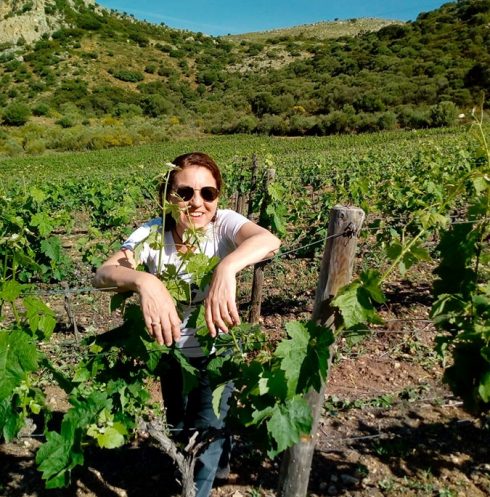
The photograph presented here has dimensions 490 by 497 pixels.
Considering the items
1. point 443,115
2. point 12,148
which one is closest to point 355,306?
point 443,115

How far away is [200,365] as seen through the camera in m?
2.29

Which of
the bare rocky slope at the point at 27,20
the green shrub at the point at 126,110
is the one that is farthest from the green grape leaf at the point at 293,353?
the bare rocky slope at the point at 27,20

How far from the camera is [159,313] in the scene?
5.20 ft

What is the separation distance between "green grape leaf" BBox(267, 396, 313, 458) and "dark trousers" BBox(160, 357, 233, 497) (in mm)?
573

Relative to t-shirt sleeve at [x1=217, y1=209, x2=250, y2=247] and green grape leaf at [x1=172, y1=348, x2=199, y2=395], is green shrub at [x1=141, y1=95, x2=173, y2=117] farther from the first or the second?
green grape leaf at [x1=172, y1=348, x2=199, y2=395]

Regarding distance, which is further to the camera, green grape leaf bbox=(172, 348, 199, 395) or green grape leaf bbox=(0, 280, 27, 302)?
green grape leaf bbox=(172, 348, 199, 395)

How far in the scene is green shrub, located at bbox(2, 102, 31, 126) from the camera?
155 ft

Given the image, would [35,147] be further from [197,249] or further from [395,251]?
[395,251]

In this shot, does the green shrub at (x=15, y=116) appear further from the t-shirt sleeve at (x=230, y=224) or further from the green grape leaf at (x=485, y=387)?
the green grape leaf at (x=485, y=387)

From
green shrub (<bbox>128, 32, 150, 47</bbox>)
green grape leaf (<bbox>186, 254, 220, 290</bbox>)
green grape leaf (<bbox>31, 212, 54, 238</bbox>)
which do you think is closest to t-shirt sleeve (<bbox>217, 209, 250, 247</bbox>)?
green grape leaf (<bbox>186, 254, 220, 290</bbox>)

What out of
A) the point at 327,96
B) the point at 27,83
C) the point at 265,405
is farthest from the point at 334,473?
the point at 27,83

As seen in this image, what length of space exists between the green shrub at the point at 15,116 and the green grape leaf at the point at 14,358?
5253 cm

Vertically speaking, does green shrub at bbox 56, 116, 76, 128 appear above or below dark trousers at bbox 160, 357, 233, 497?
above

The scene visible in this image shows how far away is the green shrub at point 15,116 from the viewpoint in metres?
47.3
